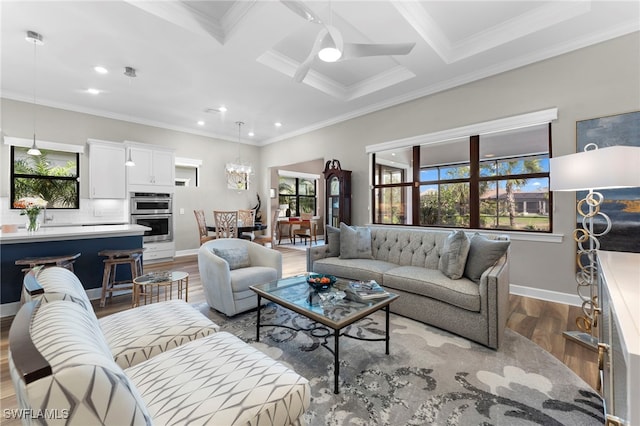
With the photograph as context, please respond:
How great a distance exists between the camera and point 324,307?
1993 mm

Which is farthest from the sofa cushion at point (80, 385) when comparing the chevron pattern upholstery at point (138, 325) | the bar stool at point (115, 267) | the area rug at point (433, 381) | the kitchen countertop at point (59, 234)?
the kitchen countertop at point (59, 234)

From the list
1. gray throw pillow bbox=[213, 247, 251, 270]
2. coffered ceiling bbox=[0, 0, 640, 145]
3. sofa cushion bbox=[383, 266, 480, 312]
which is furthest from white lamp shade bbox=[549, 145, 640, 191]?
gray throw pillow bbox=[213, 247, 251, 270]

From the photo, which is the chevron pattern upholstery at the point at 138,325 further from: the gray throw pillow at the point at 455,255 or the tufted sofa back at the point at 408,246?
the tufted sofa back at the point at 408,246

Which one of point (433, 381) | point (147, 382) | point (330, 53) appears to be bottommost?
point (433, 381)

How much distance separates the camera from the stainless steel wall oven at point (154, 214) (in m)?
5.37

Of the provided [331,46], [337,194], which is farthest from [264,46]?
[337,194]

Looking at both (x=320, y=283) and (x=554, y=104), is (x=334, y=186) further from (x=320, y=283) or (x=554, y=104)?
(x=554, y=104)

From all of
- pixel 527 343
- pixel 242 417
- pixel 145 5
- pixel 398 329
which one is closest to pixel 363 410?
pixel 242 417

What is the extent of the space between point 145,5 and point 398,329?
154 inches

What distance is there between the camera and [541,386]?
177 cm

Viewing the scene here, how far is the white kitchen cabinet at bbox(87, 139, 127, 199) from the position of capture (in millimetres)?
5020

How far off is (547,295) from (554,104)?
2.34 metres

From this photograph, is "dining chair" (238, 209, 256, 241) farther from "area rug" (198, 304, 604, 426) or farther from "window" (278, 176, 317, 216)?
"area rug" (198, 304, 604, 426)

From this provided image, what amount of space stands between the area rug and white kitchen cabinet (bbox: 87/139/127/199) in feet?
14.7
